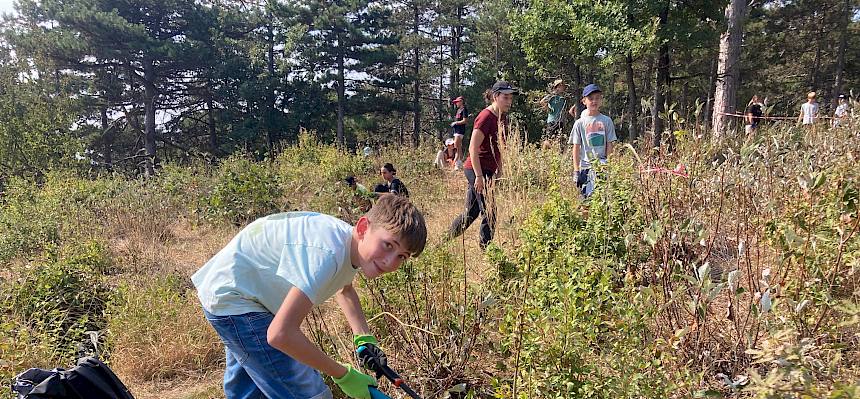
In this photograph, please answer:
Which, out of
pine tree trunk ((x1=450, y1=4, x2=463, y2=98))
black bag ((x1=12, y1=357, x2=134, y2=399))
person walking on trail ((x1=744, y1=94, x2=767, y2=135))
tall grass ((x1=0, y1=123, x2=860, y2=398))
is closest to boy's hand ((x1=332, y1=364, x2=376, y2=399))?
tall grass ((x1=0, y1=123, x2=860, y2=398))

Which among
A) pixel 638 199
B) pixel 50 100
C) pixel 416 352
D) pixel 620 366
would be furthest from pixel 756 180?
pixel 50 100

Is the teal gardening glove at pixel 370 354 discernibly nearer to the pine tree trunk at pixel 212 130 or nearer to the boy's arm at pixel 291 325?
the boy's arm at pixel 291 325

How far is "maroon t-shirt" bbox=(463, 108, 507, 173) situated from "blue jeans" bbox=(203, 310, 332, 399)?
2346 mm

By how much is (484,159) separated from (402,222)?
2.42 m

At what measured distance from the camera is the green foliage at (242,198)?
628 cm

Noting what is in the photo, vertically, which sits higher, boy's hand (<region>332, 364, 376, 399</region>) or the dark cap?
the dark cap

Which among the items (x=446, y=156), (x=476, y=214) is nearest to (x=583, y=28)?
(x=446, y=156)

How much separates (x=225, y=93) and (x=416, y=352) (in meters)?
20.6

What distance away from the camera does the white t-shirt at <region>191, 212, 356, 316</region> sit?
151 cm

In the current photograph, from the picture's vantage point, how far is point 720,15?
9273 millimetres

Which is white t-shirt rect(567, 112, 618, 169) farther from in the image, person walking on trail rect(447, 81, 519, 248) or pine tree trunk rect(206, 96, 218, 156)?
pine tree trunk rect(206, 96, 218, 156)

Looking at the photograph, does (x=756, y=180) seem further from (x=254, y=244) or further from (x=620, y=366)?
(x=254, y=244)

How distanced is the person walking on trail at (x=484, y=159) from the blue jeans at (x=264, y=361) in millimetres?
1873

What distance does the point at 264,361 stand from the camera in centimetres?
162
